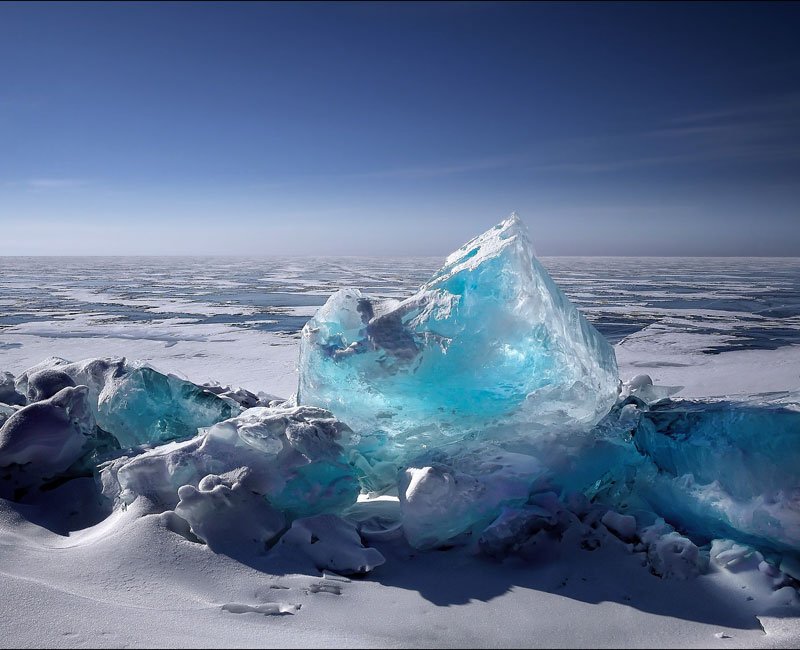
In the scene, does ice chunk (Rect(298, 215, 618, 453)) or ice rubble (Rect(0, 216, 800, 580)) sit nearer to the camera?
ice rubble (Rect(0, 216, 800, 580))

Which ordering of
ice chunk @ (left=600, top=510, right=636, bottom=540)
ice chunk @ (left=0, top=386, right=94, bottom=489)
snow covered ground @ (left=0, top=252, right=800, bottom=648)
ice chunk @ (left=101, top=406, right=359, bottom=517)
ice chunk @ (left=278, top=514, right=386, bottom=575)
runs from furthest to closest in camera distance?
ice chunk @ (left=0, top=386, right=94, bottom=489)
ice chunk @ (left=101, top=406, right=359, bottom=517)
ice chunk @ (left=600, top=510, right=636, bottom=540)
ice chunk @ (left=278, top=514, right=386, bottom=575)
snow covered ground @ (left=0, top=252, right=800, bottom=648)

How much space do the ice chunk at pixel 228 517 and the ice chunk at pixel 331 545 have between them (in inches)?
4.5

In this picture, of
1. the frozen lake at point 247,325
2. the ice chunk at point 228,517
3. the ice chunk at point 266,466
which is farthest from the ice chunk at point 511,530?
the frozen lake at point 247,325

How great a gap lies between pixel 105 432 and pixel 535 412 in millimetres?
2811

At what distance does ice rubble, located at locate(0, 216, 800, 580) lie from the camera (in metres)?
2.46

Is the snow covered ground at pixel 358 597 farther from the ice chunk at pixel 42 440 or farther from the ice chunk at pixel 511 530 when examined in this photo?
the ice chunk at pixel 42 440

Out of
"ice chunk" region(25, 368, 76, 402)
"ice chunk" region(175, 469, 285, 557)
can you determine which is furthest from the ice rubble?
"ice chunk" region(25, 368, 76, 402)

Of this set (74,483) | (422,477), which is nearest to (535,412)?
(422,477)

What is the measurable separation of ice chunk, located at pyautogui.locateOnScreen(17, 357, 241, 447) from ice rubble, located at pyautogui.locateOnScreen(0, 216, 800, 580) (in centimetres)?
2

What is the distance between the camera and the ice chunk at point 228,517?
2.39m

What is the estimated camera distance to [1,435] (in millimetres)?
3064

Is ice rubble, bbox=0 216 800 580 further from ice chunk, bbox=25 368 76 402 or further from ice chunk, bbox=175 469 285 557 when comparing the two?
ice chunk, bbox=25 368 76 402

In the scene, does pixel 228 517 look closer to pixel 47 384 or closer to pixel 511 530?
pixel 511 530

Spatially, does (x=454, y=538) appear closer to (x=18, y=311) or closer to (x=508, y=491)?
(x=508, y=491)
